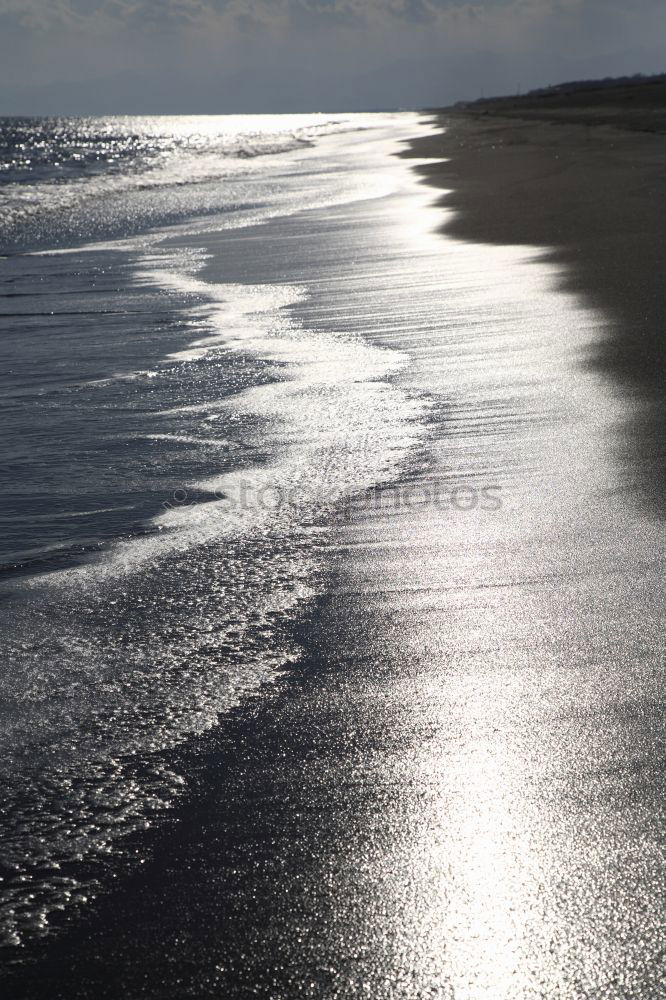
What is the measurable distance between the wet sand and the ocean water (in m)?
0.15

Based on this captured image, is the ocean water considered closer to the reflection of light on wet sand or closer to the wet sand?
the wet sand

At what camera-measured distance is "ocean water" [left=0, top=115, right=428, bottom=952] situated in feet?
8.32

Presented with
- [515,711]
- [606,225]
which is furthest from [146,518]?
[606,225]

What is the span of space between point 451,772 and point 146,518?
214 cm

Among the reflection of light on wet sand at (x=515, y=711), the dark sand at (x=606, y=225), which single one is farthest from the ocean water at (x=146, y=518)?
the dark sand at (x=606, y=225)

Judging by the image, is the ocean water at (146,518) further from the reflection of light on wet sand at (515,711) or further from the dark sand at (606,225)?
the dark sand at (606,225)

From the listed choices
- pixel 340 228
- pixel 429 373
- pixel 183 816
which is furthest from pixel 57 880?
pixel 340 228

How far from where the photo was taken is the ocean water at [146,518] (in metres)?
2.54

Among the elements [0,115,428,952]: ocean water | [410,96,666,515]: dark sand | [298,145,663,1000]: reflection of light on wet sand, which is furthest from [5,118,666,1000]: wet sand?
[410,96,666,515]: dark sand

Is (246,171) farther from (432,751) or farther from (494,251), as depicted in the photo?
(432,751)

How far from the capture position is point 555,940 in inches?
77.5

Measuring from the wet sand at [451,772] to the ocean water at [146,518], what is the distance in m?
0.15

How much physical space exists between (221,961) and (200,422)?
151 inches

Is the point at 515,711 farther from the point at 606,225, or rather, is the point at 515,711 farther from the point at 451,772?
the point at 606,225
